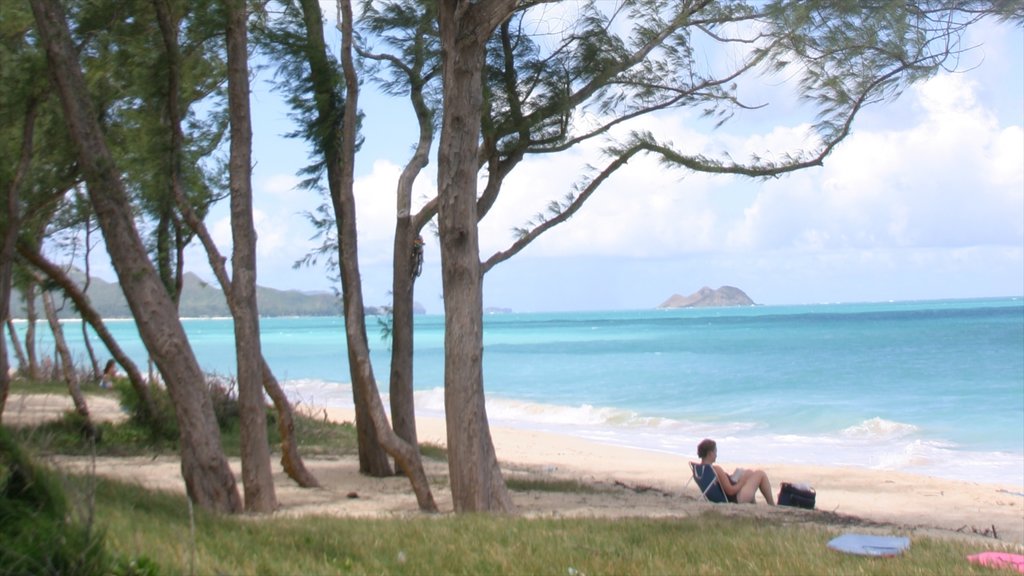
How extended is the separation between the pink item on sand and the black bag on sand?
5.06 m

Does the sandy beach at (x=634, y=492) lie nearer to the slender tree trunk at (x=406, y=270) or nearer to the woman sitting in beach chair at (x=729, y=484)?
the woman sitting in beach chair at (x=729, y=484)

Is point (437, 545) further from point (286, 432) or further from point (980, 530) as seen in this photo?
point (980, 530)

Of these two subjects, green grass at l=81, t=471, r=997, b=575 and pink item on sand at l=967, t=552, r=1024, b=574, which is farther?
pink item on sand at l=967, t=552, r=1024, b=574

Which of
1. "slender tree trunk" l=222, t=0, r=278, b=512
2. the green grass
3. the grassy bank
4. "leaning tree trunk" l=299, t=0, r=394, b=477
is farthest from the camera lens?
"leaning tree trunk" l=299, t=0, r=394, b=477

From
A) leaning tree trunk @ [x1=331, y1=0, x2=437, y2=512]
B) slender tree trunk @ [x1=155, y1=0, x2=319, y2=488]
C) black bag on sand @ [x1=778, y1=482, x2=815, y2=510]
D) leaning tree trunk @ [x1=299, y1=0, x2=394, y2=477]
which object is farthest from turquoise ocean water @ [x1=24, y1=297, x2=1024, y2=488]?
black bag on sand @ [x1=778, y1=482, x2=815, y2=510]

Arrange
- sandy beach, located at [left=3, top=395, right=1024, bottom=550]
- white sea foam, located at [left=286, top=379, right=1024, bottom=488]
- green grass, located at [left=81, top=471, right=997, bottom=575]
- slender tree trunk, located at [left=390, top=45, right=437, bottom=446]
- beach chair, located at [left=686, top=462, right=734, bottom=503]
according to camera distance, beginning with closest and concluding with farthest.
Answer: green grass, located at [left=81, top=471, right=997, bottom=575], sandy beach, located at [left=3, top=395, right=1024, bottom=550], slender tree trunk, located at [left=390, top=45, right=437, bottom=446], beach chair, located at [left=686, top=462, right=734, bottom=503], white sea foam, located at [left=286, top=379, right=1024, bottom=488]

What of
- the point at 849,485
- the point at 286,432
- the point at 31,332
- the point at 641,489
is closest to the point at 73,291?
the point at 286,432

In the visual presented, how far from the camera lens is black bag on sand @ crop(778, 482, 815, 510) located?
1122cm

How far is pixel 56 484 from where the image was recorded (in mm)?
4383

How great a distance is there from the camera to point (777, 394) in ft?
108

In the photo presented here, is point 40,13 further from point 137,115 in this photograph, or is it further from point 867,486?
point 867,486

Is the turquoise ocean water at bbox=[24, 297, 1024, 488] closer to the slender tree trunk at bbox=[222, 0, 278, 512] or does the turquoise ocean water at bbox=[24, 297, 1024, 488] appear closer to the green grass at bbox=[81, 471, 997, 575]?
the slender tree trunk at bbox=[222, 0, 278, 512]

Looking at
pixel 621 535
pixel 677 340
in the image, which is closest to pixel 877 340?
pixel 677 340

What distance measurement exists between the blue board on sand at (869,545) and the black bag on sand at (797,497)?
457 cm
